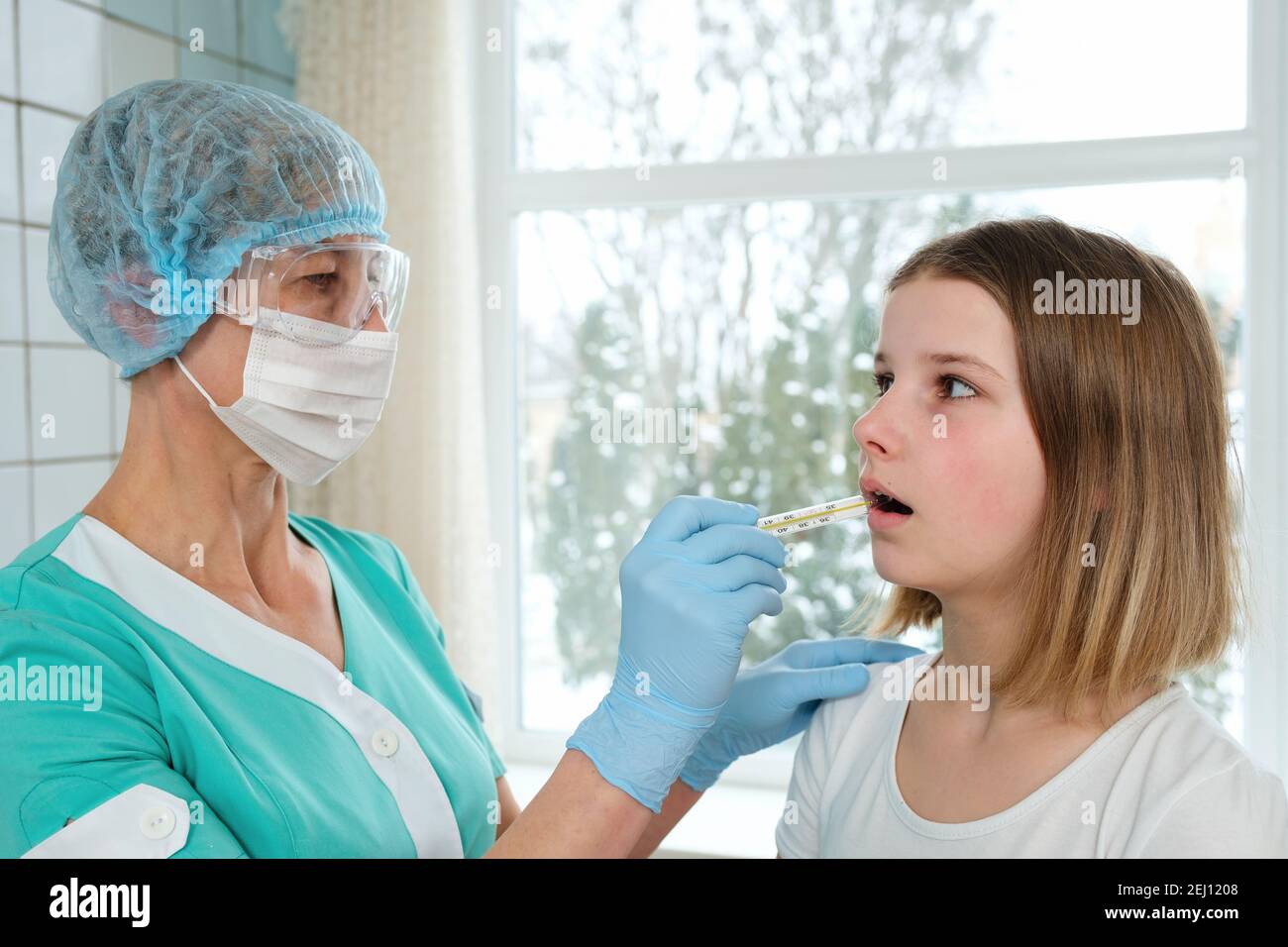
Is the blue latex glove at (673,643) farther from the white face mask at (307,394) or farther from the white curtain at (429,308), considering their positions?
the white curtain at (429,308)

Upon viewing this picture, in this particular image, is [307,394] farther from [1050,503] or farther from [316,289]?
[1050,503]

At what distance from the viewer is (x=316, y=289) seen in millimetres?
1278

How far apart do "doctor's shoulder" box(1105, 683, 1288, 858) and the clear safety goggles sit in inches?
39.6

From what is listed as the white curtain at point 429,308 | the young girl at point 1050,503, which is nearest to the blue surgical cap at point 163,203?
the young girl at point 1050,503

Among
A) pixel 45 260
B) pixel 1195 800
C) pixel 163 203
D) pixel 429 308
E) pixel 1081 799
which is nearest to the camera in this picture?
pixel 1195 800

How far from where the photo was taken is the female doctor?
1.02m

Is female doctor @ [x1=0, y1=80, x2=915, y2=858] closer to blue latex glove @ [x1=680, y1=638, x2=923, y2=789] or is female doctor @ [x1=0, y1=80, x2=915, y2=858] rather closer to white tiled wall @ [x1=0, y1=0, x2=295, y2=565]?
blue latex glove @ [x1=680, y1=638, x2=923, y2=789]

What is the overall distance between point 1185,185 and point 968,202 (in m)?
0.41

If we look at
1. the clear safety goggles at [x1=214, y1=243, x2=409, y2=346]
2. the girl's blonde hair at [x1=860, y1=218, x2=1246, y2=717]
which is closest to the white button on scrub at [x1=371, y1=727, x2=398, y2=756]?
the clear safety goggles at [x1=214, y1=243, x2=409, y2=346]

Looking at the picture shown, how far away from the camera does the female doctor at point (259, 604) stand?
40.0 inches

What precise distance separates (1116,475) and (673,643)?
0.51 meters

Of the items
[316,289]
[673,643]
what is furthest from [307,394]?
[673,643]

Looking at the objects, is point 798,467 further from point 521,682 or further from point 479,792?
point 479,792

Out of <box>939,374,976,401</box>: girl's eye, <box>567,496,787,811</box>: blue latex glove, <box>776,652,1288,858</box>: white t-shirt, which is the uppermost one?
<box>939,374,976,401</box>: girl's eye
